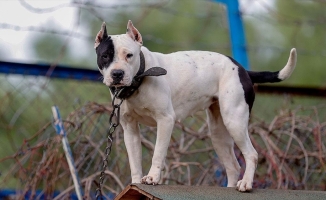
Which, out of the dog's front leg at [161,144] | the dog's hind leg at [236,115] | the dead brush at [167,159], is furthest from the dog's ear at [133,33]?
the dead brush at [167,159]

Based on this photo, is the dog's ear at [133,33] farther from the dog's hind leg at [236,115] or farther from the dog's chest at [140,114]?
the dog's hind leg at [236,115]

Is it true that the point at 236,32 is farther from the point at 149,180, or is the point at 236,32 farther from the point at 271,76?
the point at 149,180

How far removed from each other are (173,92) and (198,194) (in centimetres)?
56

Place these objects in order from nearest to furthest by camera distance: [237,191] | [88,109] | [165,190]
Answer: [165,190], [237,191], [88,109]

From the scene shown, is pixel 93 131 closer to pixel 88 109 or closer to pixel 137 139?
pixel 88 109

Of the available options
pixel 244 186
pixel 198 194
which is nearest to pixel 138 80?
pixel 198 194

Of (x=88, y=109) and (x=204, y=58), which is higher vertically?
(x=204, y=58)

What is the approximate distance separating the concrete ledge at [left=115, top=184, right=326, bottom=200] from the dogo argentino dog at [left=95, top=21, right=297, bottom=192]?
0.24ft

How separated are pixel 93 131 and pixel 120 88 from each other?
5.38 feet

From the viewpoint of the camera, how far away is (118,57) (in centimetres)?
319

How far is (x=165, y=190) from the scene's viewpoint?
124 inches

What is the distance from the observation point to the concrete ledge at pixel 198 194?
3.09 metres

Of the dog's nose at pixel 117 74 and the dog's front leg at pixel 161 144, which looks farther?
the dog's front leg at pixel 161 144

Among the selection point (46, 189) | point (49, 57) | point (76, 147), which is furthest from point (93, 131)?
point (49, 57)
